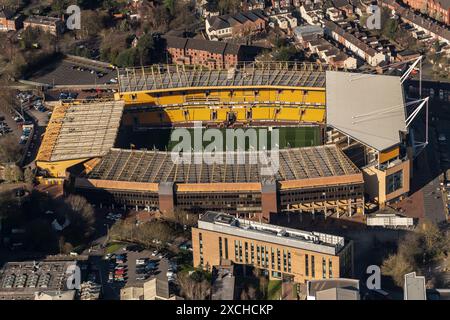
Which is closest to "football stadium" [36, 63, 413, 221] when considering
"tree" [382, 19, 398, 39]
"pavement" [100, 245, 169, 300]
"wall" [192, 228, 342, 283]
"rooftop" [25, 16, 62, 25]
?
"pavement" [100, 245, 169, 300]

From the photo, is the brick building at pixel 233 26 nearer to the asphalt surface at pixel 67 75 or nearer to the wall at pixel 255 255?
the asphalt surface at pixel 67 75

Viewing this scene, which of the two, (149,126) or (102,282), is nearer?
(102,282)

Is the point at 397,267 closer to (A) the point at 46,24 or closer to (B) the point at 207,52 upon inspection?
(B) the point at 207,52

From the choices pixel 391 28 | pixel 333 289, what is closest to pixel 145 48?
pixel 391 28

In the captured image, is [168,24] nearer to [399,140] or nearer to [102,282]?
[399,140]

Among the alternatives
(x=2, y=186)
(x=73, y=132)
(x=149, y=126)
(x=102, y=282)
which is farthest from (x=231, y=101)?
(x=102, y=282)
